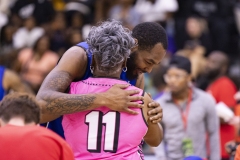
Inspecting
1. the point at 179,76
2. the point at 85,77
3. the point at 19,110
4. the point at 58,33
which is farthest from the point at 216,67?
the point at 19,110

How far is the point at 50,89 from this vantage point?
13.8ft

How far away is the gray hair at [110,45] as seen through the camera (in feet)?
13.2

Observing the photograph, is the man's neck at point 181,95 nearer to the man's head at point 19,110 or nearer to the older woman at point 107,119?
the older woman at point 107,119

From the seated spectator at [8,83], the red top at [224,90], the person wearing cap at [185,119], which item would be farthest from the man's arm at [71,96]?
the red top at [224,90]

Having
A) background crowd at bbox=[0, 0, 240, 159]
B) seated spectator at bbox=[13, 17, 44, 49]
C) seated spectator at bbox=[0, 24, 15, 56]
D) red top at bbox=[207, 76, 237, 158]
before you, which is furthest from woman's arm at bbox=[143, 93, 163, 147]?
seated spectator at bbox=[0, 24, 15, 56]

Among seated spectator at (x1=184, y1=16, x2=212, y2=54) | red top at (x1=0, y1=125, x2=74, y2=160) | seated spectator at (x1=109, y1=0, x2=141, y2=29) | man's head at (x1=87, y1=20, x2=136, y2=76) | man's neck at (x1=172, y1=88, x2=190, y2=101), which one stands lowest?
red top at (x1=0, y1=125, x2=74, y2=160)

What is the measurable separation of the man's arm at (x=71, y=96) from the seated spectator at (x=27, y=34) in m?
8.31

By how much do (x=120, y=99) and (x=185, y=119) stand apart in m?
3.06

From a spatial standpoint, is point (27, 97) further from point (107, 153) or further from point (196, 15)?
point (196, 15)

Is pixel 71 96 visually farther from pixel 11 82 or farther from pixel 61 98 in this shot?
pixel 11 82

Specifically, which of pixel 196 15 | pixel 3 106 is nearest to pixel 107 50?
pixel 3 106

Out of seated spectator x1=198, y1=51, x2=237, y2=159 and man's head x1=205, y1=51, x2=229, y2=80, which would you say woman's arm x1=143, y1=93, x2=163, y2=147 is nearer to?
seated spectator x1=198, y1=51, x2=237, y2=159

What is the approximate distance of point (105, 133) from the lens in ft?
13.1

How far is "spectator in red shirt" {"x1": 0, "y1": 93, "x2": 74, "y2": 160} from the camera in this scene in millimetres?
3693
